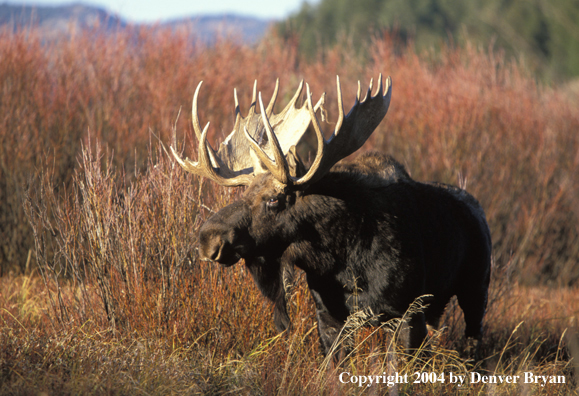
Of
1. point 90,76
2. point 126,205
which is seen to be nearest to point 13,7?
point 90,76

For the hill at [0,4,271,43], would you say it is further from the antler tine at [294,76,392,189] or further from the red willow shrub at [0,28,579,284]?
the antler tine at [294,76,392,189]

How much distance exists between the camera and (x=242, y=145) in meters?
3.92

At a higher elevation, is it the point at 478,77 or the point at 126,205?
the point at 478,77

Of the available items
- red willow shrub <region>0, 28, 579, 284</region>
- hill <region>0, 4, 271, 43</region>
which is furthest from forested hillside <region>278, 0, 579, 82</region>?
red willow shrub <region>0, 28, 579, 284</region>

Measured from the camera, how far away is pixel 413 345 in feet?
11.1

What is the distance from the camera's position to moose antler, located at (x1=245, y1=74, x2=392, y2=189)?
3.04 metres

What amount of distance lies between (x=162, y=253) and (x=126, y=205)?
1.30 feet

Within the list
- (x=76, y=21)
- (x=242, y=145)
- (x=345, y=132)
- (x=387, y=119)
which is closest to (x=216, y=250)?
(x=345, y=132)

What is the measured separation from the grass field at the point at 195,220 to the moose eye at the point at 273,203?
0.67m

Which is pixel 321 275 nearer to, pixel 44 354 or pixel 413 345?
pixel 413 345

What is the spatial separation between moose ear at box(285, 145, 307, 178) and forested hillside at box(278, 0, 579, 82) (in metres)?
22.9

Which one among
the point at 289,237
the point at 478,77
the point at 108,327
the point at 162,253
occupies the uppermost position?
the point at 478,77

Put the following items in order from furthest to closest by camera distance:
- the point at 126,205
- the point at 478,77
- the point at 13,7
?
the point at 478,77 < the point at 13,7 < the point at 126,205

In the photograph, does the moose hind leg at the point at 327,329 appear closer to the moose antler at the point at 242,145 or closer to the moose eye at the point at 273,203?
the moose eye at the point at 273,203
